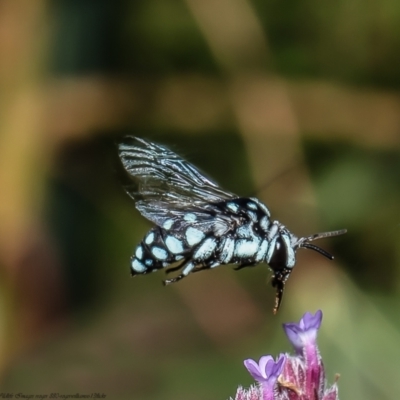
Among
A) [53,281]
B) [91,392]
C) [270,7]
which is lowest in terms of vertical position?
[91,392]

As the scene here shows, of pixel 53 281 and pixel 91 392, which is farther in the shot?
pixel 53 281

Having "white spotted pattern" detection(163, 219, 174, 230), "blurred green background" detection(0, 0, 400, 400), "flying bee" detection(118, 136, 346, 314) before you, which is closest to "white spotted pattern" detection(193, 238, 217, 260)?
"flying bee" detection(118, 136, 346, 314)

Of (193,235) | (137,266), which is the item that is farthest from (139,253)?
(193,235)

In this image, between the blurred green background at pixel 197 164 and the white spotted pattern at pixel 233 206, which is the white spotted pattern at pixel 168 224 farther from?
the blurred green background at pixel 197 164

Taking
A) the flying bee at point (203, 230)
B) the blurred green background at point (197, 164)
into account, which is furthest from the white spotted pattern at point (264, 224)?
the blurred green background at point (197, 164)

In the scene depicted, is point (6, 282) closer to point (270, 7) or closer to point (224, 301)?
point (224, 301)

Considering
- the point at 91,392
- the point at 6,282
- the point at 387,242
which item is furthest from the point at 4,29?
the point at 387,242

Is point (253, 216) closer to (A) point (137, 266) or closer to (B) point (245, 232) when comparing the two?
(B) point (245, 232)
